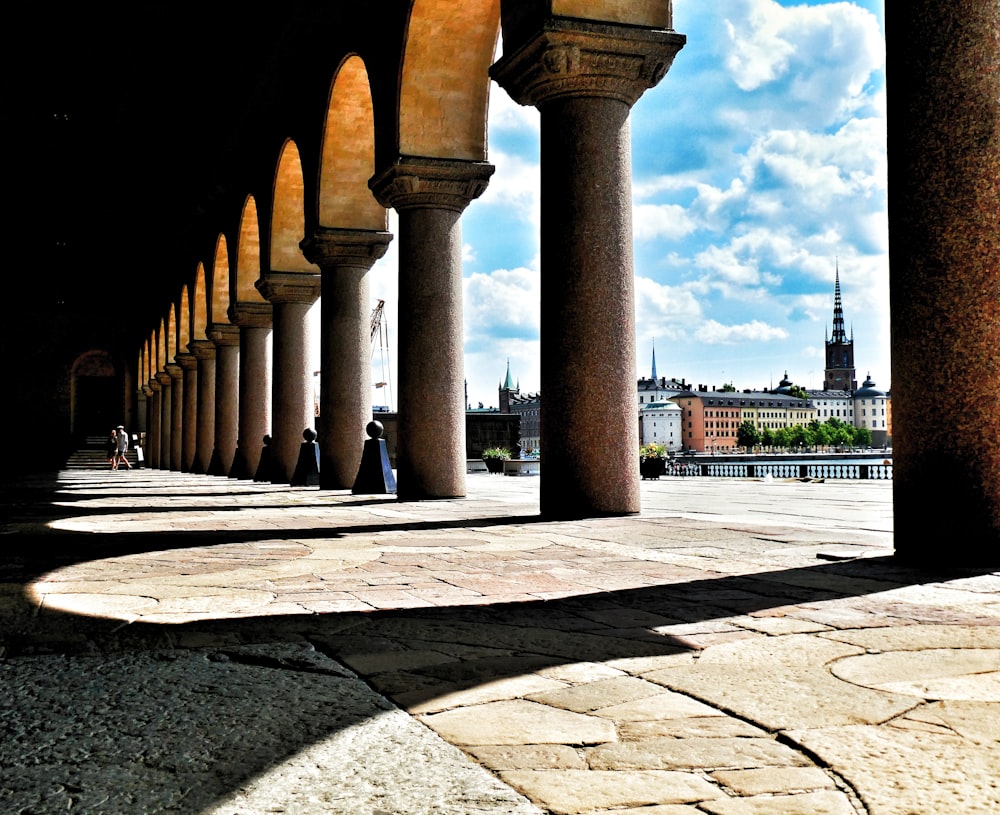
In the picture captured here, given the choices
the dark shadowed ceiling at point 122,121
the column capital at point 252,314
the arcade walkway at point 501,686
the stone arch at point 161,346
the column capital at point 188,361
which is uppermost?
the dark shadowed ceiling at point 122,121

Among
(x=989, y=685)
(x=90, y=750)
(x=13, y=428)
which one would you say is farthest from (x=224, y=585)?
(x=13, y=428)

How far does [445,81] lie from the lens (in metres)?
11.0

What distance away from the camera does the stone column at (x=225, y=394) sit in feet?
73.8

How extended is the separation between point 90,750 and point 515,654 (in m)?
1.16

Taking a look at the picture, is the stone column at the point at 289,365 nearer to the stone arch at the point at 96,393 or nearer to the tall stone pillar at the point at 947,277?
the tall stone pillar at the point at 947,277

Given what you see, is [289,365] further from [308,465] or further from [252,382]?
[252,382]

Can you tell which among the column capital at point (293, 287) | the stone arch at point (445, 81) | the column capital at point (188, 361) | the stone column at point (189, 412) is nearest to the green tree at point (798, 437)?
the stone column at point (189, 412)

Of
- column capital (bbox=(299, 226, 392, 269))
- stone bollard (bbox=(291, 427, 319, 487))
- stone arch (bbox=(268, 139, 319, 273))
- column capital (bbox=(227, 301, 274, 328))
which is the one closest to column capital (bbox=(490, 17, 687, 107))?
column capital (bbox=(299, 226, 392, 269))

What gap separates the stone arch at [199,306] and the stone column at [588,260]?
1954cm

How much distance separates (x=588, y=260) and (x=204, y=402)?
20.9 m

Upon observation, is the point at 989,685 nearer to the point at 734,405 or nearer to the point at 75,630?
the point at 75,630

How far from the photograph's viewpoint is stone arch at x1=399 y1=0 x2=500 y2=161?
35.2 ft

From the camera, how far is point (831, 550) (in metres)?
5.00

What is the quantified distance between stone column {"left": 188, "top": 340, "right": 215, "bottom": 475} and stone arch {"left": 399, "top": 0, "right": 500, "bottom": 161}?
16.3 metres
